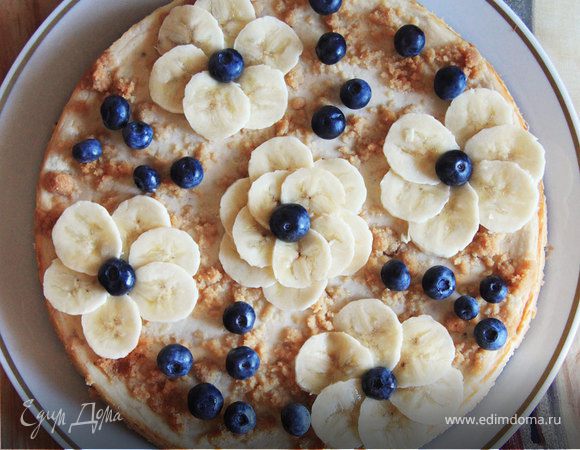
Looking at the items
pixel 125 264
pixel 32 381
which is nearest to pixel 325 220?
pixel 125 264

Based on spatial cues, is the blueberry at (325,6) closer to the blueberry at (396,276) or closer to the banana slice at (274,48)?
the banana slice at (274,48)

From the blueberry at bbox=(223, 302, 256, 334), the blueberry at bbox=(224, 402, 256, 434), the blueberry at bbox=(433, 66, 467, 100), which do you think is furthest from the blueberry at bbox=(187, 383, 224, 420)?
the blueberry at bbox=(433, 66, 467, 100)

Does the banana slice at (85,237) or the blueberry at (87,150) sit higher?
Answer: the blueberry at (87,150)

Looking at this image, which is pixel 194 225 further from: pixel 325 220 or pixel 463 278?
pixel 463 278

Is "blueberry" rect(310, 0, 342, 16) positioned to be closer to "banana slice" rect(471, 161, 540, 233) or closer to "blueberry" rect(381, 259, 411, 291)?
"banana slice" rect(471, 161, 540, 233)

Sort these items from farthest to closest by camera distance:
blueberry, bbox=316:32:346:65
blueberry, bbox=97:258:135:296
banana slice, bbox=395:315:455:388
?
blueberry, bbox=316:32:346:65 < banana slice, bbox=395:315:455:388 < blueberry, bbox=97:258:135:296

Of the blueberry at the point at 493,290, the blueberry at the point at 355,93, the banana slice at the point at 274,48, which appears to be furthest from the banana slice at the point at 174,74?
the blueberry at the point at 493,290

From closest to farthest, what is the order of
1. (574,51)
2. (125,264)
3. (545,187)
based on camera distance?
1. (125,264)
2. (545,187)
3. (574,51)
